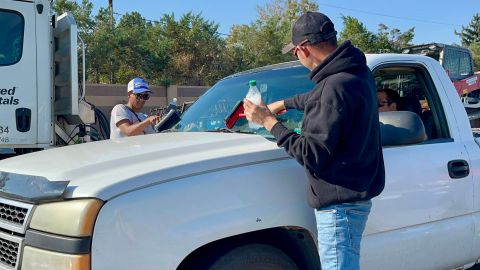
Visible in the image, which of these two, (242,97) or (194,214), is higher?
(242,97)

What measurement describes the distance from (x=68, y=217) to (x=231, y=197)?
736 millimetres

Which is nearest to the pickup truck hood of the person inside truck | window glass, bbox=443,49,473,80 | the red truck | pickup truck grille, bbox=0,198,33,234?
pickup truck grille, bbox=0,198,33,234

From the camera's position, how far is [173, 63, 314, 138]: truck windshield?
10.9 ft

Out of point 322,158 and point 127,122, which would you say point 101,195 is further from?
point 127,122

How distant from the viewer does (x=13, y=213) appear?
2496 millimetres

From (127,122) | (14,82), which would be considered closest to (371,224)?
(127,122)

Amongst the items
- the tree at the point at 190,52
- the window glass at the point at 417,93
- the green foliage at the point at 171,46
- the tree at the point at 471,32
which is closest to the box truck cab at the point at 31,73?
the window glass at the point at 417,93

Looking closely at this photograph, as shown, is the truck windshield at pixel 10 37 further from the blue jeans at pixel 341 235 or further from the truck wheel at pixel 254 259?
the blue jeans at pixel 341 235

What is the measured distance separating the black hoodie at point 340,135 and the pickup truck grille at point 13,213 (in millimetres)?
1233

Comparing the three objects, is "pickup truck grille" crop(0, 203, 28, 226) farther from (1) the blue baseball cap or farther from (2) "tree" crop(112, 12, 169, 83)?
(2) "tree" crop(112, 12, 169, 83)

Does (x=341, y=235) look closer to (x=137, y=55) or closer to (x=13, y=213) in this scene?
(x=13, y=213)

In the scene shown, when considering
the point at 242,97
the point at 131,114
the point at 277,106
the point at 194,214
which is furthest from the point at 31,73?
the point at 194,214

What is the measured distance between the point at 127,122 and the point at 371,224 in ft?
9.12

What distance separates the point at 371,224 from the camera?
2988 millimetres
